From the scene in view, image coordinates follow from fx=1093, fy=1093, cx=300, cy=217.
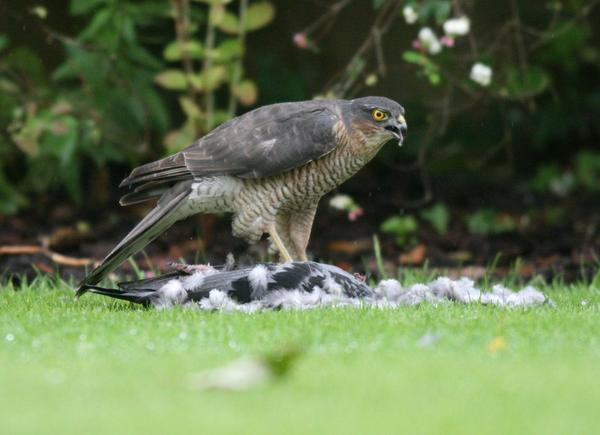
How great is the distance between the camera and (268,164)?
18.0 feet

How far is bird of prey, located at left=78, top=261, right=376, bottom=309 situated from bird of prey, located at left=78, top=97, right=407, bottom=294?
53cm

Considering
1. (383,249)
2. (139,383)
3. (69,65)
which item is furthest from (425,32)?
(139,383)

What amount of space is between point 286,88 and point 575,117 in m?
2.45

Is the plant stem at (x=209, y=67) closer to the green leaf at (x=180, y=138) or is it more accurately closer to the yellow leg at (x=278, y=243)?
the green leaf at (x=180, y=138)

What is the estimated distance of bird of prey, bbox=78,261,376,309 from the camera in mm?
4824

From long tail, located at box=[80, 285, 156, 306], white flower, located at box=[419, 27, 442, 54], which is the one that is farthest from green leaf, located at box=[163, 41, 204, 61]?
long tail, located at box=[80, 285, 156, 306]

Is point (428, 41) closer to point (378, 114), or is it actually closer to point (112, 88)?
point (378, 114)

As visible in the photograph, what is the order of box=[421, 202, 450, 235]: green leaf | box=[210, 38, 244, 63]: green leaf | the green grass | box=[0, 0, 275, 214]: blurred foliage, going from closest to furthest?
the green grass < box=[0, 0, 275, 214]: blurred foliage < box=[210, 38, 244, 63]: green leaf < box=[421, 202, 450, 235]: green leaf

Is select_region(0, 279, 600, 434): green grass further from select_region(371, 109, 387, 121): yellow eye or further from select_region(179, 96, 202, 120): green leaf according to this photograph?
select_region(179, 96, 202, 120): green leaf

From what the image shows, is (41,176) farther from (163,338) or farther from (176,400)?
(176,400)

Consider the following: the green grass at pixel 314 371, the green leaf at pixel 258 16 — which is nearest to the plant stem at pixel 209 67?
the green leaf at pixel 258 16

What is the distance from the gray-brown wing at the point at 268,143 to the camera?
5.49 meters

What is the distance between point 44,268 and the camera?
664 cm

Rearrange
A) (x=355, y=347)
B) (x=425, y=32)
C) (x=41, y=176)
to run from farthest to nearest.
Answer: (x=41, y=176) → (x=425, y=32) → (x=355, y=347)
